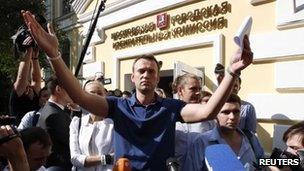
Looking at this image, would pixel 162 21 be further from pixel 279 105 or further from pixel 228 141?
pixel 228 141

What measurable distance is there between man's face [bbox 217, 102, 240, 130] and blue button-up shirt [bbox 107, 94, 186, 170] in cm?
48

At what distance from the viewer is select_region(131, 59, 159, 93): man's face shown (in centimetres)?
305

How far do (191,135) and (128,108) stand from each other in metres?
0.48

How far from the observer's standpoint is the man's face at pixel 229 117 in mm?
3385

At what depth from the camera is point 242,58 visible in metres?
2.68

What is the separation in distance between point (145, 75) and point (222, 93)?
0.53m


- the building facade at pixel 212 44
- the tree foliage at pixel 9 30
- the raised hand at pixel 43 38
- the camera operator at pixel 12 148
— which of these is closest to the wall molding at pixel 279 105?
the building facade at pixel 212 44

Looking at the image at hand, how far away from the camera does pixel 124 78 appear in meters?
9.96

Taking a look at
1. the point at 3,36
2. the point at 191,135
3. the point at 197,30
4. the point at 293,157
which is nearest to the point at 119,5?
the point at 197,30

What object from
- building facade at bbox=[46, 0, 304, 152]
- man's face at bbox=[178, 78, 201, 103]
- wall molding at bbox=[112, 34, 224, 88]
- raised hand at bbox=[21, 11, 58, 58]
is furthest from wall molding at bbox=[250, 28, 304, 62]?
raised hand at bbox=[21, 11, 58, 58]

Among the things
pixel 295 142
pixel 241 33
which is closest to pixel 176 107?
pixel 241 33

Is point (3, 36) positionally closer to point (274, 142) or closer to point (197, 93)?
point (274, 142)

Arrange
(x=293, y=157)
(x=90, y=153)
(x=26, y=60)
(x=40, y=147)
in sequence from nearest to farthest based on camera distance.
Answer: (x=293, y=157), (x=40, y=147), (x=90, y=153), (x=26, y=60)

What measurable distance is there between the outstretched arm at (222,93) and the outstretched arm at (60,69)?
57cm
